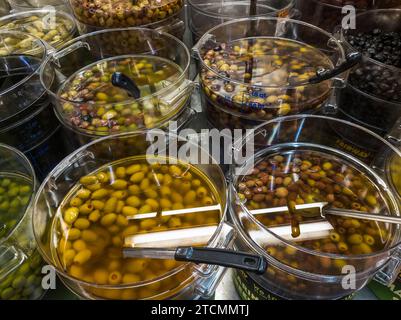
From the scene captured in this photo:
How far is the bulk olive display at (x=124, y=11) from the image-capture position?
913mm

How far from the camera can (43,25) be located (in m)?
1.06

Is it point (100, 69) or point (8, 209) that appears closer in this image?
point (8, 209)

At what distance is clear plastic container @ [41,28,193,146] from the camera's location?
2.39 ft

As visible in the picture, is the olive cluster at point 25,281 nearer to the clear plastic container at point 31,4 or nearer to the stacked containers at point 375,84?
the stacked containers at point 375,84

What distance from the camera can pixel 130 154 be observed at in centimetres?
75

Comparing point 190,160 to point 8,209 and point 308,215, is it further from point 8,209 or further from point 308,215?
point 8,209

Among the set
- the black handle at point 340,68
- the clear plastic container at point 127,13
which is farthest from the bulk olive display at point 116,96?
the black handle at point 340,68

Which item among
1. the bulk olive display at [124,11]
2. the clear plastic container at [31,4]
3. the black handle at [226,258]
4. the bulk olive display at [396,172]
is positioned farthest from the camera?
the clear plastic container at [31,4]

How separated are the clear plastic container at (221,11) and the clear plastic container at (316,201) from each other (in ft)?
1.43

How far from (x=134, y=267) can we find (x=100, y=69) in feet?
1.80

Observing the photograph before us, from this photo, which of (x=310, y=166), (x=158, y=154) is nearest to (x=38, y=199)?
(x=158, y=154)

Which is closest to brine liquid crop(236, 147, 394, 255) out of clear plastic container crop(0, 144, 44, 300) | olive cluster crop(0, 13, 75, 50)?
clear plastic container crop(0, 144, 44, 300)
